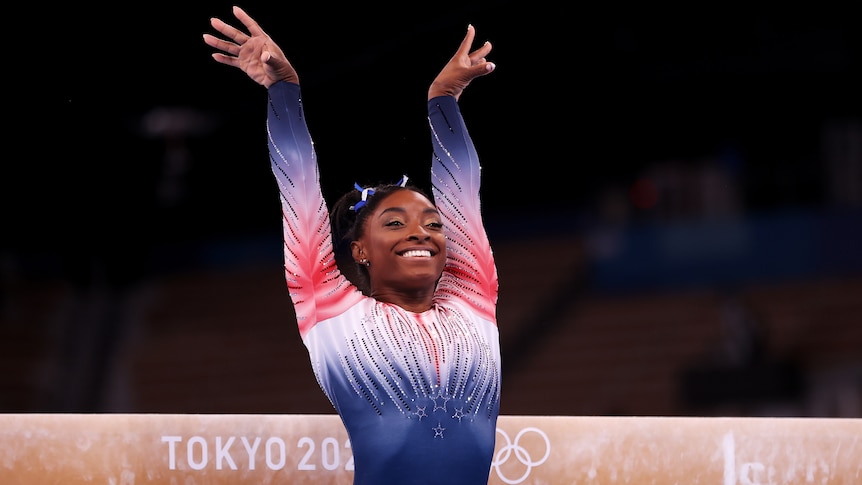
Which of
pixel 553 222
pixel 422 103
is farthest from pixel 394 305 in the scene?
pixel 553 222

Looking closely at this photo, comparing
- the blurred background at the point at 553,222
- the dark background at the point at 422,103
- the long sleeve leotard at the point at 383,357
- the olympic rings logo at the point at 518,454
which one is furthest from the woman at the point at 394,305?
the blurred background at the point at 553,222

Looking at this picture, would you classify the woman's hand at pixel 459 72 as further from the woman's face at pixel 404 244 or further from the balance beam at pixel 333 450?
the balance beam at pixel 333 450

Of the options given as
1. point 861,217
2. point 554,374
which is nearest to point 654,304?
point 554,374

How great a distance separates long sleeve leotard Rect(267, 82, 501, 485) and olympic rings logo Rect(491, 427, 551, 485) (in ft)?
0.76

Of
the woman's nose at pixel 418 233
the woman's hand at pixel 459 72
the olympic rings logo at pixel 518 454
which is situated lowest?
the olympic rings logo at pixel 518 454

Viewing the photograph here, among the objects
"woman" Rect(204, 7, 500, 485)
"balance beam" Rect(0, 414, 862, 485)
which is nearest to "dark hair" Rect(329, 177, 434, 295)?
"woman" Rect(204, 7, 500, 485)

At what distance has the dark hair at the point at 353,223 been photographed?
2.69 meters

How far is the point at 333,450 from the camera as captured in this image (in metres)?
2.75

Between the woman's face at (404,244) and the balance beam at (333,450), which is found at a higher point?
the woman's face at (404,244)

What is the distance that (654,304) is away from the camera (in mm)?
9352

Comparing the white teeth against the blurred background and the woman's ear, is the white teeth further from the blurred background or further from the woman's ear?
the blurred background

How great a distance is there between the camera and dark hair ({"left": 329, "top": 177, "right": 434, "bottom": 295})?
2693 mm

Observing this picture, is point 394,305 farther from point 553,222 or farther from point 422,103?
point 553,222

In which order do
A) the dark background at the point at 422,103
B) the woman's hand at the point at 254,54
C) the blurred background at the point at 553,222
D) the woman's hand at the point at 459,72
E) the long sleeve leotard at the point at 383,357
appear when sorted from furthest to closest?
the blurred background at the point at 553,222
the dark background at the point at 422,103
the woman's hand at the point at 459,72
the woman's hand at the point at 254,54
the long sleeve leotard at the point at 383,357
